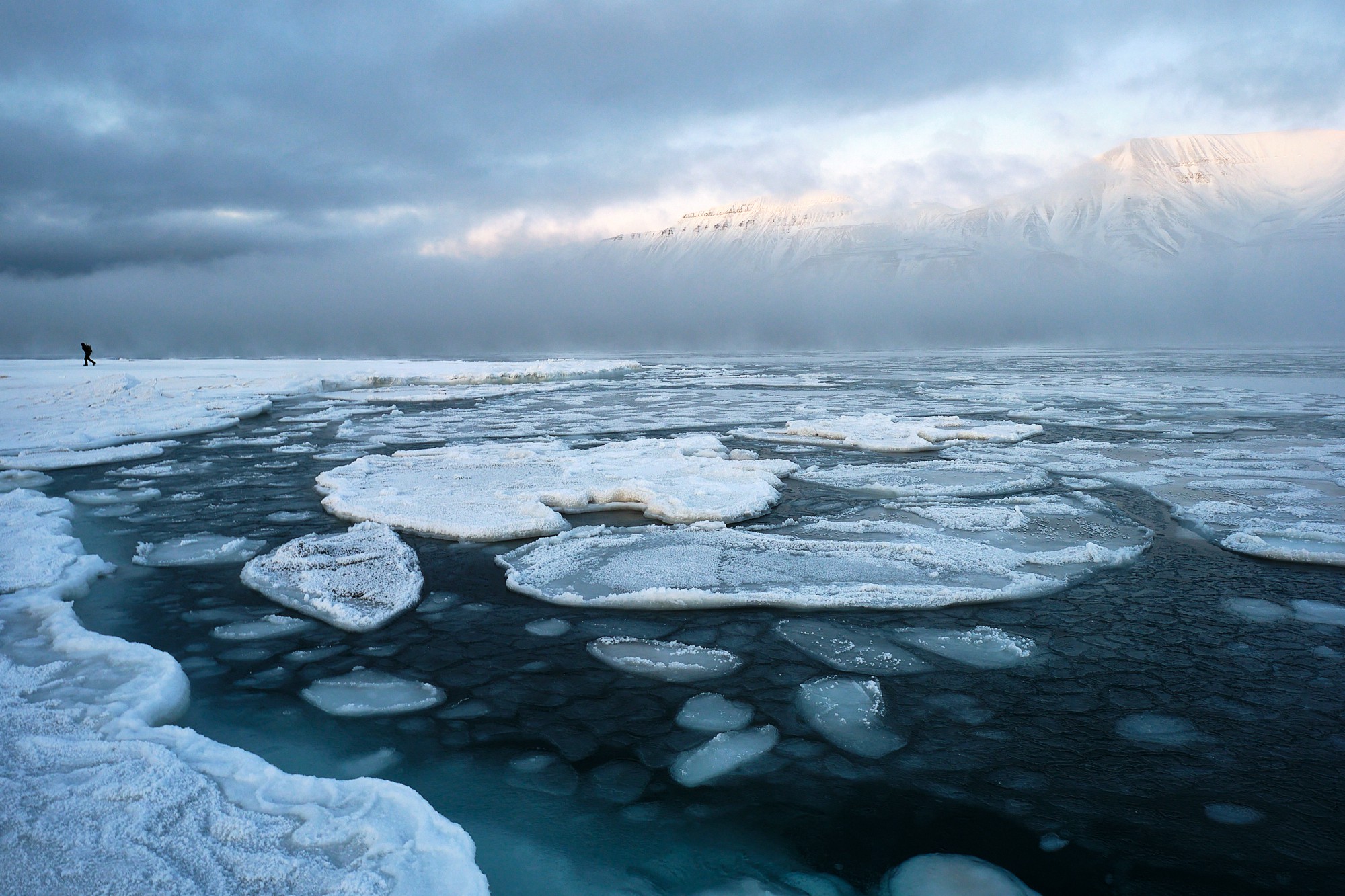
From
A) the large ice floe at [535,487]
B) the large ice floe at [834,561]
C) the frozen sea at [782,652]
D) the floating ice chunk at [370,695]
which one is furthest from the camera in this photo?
the large ice floe at [535,487]

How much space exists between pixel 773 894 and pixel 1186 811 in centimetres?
129

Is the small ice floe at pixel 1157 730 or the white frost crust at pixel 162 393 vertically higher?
the white frost crust at pixel 162 393

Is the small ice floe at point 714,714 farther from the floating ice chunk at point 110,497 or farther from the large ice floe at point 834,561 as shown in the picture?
the floating ice chunk at point 110,497

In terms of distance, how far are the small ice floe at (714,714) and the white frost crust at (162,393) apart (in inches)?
346

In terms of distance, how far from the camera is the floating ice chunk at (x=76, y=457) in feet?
26.6

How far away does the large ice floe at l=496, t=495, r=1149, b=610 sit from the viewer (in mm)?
3939

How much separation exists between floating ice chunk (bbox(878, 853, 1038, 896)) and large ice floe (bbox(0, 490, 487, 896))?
1064 mm

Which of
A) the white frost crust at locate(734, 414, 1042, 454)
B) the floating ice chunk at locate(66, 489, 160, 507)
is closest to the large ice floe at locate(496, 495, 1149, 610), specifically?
the white frost crust at locate(734, 414, 1042, 454)

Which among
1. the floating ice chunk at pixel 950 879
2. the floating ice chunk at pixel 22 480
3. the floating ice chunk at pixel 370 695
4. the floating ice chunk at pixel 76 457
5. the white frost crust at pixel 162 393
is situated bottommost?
the floating ice chunk at pixel 950 879

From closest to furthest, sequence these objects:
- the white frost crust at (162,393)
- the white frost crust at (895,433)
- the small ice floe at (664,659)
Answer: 1. the small ice floe at (664,659)
2. the white frost crust at (895,433)
3. the white frost crust at (162,393)

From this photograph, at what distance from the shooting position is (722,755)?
2564mm

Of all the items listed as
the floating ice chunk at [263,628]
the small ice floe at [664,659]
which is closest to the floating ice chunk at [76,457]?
the floating ice chunk at [263,628]

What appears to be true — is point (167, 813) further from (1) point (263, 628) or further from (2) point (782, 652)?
(2) point (782, 652)

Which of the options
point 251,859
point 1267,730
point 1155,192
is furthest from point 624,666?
point 1155,192
